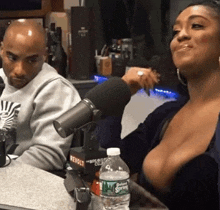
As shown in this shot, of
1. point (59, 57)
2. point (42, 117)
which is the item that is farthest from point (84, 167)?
point (59, 57)

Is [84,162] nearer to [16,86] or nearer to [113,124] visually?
[113,124]

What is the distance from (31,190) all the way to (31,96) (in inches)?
24.9

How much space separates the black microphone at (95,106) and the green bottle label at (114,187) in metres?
0.15

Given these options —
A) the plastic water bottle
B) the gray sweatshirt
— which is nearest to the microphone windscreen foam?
the plastic water bottle

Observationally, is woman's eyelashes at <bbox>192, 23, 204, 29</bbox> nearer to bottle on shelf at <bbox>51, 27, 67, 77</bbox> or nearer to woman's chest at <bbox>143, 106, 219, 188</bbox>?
woman's chest at <bbox>143, 106, 219, 188</bbox>

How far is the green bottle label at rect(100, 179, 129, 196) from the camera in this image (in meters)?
1.03

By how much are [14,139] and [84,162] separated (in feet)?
2.52

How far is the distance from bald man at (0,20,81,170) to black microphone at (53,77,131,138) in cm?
65

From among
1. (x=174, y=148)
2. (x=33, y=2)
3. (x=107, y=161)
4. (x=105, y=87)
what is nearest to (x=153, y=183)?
(x=174, y=148)

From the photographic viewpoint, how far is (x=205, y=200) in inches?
47.2

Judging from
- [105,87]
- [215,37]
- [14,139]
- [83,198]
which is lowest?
[14,139]

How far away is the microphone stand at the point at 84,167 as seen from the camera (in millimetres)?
1099

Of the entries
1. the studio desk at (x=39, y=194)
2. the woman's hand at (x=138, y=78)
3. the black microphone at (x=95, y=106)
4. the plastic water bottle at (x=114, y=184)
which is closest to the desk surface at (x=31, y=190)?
the studio desk at (x=39, y=194)

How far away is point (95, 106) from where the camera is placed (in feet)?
3.41
